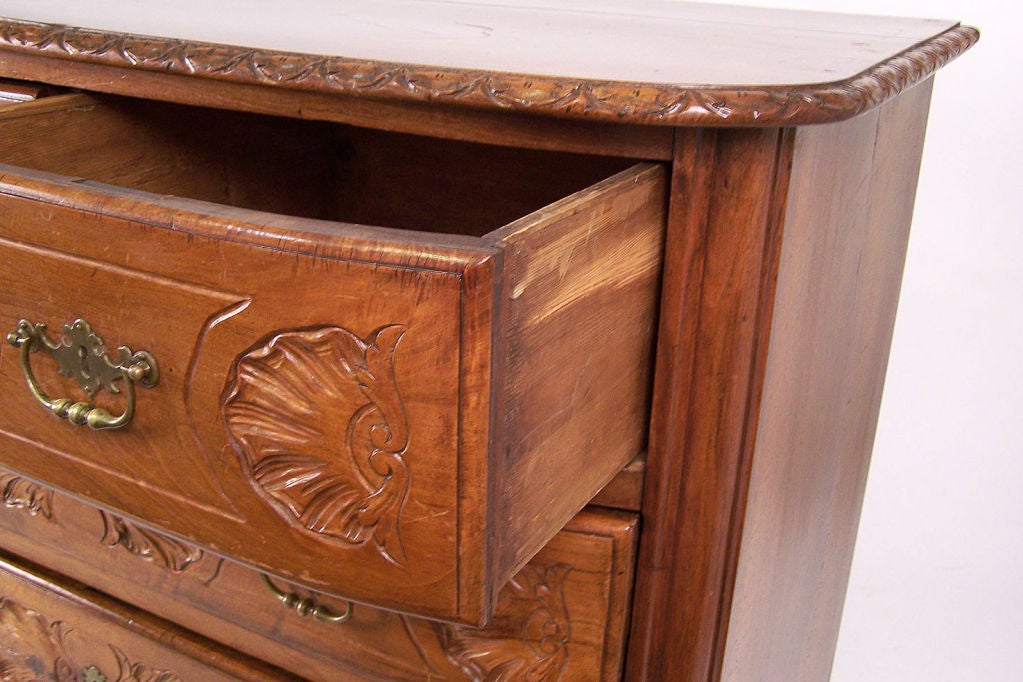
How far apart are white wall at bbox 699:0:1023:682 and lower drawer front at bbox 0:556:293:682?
2.92 feet

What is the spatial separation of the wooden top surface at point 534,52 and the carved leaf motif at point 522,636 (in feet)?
0.96

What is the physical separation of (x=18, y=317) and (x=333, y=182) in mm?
490

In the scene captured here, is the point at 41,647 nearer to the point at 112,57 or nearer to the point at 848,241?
the point at 112,57

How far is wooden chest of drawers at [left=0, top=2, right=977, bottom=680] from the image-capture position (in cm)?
53

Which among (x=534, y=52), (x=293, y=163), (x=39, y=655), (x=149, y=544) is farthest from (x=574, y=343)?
(x=39, y=655)

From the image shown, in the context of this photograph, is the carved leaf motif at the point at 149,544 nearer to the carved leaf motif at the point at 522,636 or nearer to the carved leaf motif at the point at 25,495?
the carved leaf motif at the point at 25,495

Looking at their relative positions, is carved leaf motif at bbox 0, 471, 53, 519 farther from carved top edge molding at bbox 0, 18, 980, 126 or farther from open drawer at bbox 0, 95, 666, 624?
carved top edge molding at bbox 0, 18, 980, 126

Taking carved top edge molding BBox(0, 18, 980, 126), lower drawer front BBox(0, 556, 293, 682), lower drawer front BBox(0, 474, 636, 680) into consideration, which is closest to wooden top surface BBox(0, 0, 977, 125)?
carved top edge molding BBox(0, 18, 980, 126)

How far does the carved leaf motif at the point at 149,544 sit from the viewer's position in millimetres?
837

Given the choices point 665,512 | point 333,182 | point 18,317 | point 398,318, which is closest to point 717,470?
point 665,512

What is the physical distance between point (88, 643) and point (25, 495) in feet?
0.44

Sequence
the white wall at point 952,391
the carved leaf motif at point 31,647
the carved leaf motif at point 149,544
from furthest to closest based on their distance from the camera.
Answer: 1. the white wall at point 952,391
2. the carved leaf motif at point 31,647
3. the carved leaf motif at point 149,544

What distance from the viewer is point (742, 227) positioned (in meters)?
0.63

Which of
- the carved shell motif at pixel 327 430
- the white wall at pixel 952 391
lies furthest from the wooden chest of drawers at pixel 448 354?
the white wall at pixel 952 391
